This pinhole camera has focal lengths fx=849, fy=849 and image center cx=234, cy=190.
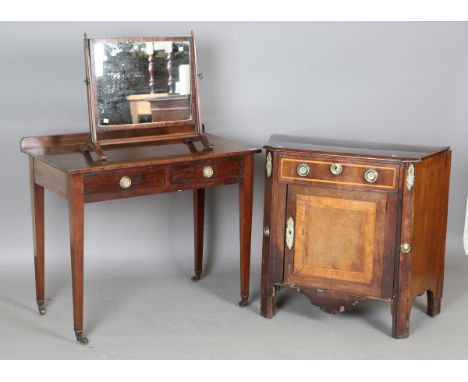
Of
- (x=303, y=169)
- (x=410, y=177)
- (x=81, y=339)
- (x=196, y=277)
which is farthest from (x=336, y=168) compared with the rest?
(x=81, y=339)

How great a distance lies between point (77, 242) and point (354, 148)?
4.25ft

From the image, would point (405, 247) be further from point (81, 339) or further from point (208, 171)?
point (81, 339)

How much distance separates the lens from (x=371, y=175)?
369cm

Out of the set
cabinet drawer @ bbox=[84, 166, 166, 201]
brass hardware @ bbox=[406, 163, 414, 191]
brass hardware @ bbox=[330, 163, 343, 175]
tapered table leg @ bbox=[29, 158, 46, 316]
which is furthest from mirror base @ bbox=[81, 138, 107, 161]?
brass hardware @ bbox=[406, 163, 414, 191]

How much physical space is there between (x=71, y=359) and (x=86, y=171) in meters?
0.81

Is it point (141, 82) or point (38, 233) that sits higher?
point (141, 82)

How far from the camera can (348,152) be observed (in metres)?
3.74

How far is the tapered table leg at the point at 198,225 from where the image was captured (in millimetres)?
4617

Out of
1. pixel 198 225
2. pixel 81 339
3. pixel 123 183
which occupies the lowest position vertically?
pixel 81 339

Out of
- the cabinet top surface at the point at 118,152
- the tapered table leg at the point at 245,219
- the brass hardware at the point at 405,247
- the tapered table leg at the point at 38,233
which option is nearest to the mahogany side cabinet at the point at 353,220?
the brass hardware at the point at 405,247

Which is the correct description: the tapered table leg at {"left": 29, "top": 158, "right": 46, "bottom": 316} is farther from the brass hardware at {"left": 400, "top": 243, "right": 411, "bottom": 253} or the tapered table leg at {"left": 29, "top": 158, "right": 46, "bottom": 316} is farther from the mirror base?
the brass hardware at {"left": 400, "top": 243, "right": 411, "bottom": 253}

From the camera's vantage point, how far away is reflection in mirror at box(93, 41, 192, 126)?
12.6ft

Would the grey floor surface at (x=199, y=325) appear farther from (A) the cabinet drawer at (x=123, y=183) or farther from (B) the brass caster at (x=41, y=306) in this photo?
(A) the cabinet drawer at (x=123, y=183)

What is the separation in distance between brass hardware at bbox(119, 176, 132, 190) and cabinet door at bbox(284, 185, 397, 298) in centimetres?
74
